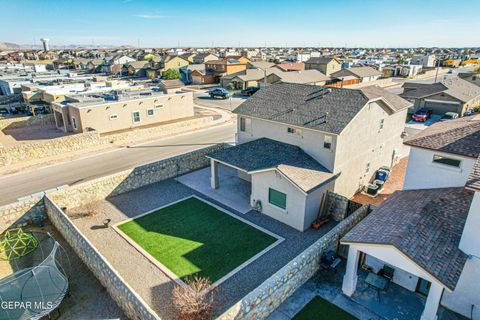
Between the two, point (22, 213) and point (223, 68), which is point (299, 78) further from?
point (22, 213)

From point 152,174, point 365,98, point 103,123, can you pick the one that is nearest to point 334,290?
point 365,98

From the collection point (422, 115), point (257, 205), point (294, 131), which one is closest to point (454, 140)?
point (294, 131)

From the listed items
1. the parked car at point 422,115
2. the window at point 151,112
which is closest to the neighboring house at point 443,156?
the parked car at point 422,115

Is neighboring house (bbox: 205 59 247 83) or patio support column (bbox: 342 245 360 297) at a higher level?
neighboring house (bbox: 205 59 247 83)

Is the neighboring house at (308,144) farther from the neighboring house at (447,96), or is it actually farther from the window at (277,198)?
the neighboring house at (447,96)

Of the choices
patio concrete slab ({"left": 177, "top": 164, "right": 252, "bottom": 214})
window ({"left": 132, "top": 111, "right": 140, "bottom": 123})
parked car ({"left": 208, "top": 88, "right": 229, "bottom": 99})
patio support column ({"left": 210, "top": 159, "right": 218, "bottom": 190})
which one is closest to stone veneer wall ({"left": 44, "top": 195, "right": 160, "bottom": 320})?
patio concrete slab ({"left": 177, "top": 164, "right": 252, "bottom": 214})

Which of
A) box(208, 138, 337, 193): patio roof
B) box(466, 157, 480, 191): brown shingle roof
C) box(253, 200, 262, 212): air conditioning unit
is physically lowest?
box(253, 200, 262, 212): air conditioning unit

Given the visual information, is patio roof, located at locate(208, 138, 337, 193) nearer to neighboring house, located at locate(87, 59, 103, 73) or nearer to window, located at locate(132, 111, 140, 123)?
window, located at locate(132, 111, 140, 123)
